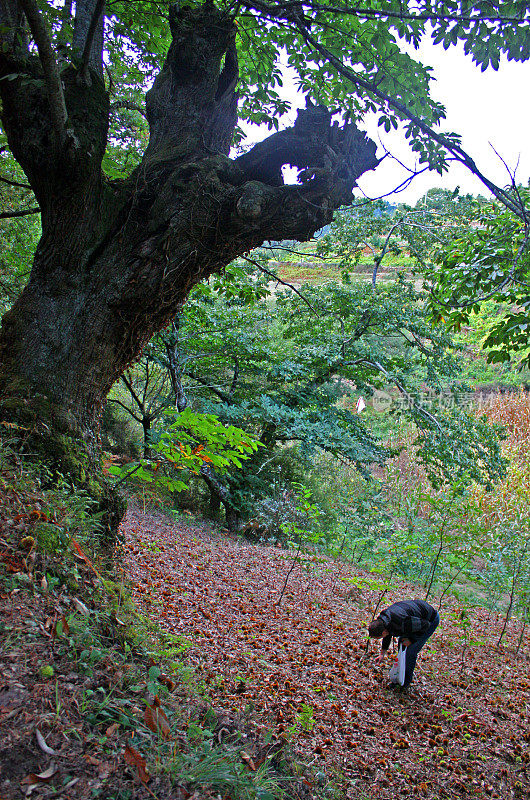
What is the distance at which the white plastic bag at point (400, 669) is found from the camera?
3.53 meters

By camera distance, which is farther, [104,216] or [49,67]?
[104,216]

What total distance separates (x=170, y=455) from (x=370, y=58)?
10.5ft

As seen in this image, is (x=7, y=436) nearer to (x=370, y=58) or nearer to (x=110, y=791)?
(x=110, y=791)

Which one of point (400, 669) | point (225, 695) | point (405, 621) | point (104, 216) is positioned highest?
point (104, 216)

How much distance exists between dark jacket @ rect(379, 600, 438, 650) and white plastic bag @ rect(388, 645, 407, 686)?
13 cm

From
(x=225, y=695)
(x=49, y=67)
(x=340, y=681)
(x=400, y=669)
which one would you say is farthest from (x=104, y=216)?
(x=400, y=669)

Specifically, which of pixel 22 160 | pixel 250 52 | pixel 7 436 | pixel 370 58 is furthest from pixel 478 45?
pixel 7 436

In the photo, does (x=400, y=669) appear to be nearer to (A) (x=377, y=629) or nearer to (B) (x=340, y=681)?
(A) (x=377, y=629)

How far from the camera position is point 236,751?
7.02 ft

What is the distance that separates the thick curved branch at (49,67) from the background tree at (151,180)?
0.01 meters

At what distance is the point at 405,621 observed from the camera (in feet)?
12.0

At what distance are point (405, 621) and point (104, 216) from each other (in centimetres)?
389

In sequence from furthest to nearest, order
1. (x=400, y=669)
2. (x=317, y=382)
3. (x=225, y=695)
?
(x=317, y=382), (x=400, y=669), (x=225, y=695)

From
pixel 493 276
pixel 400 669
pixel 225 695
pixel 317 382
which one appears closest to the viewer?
pixel 225 695
